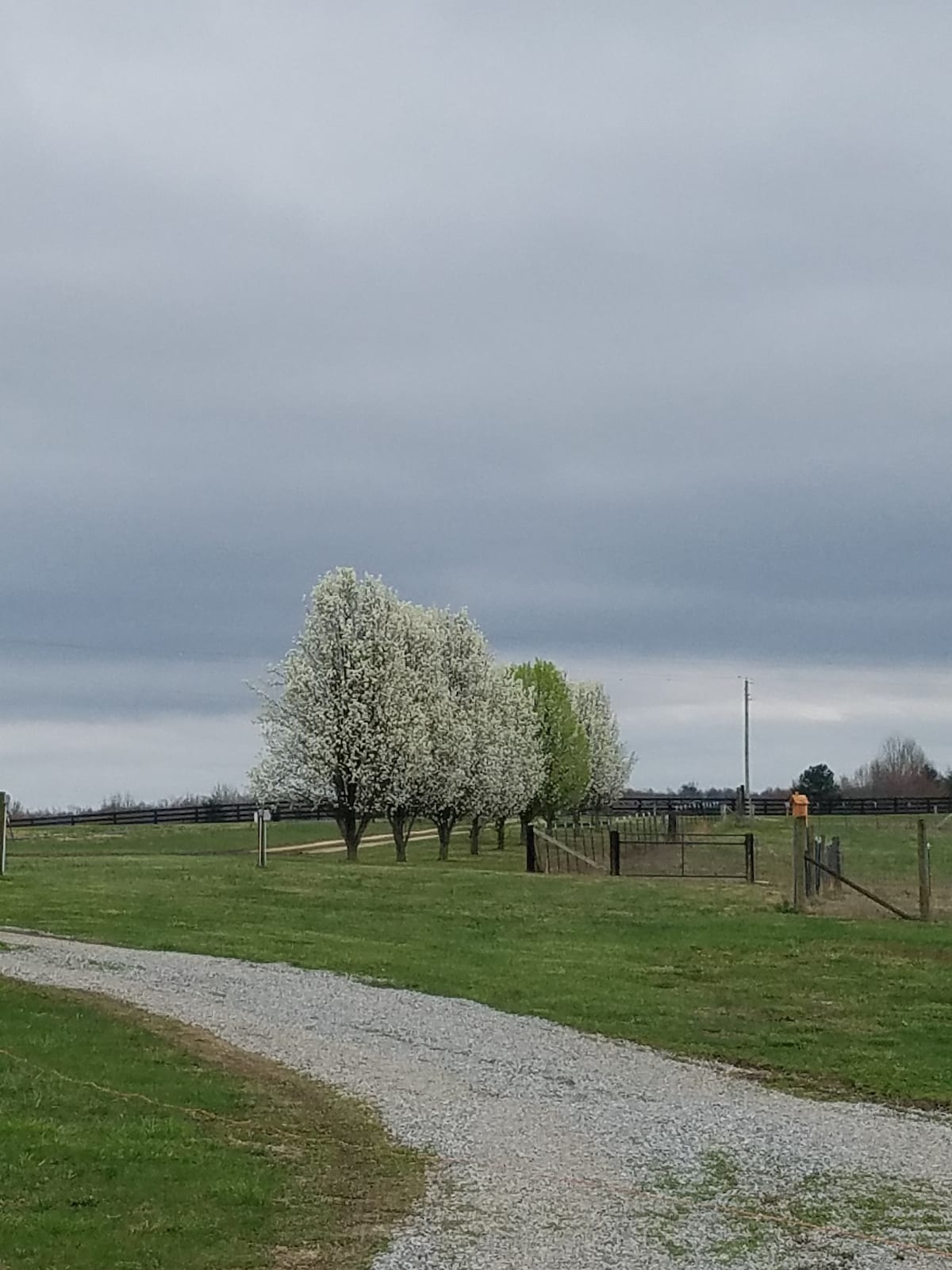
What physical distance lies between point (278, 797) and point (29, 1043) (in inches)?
1351

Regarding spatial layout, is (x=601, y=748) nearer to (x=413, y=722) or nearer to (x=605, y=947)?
(x=413, y=722)

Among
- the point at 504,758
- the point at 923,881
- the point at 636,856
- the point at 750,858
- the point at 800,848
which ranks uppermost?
the point at 504,758

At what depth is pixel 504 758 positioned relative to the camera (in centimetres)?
5744

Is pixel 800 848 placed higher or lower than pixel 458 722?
lower

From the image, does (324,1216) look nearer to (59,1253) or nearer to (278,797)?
(59,1253)

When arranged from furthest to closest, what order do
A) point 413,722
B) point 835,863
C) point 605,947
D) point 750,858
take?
1. point 413,722
2. point 750,858
3. point 835,863
4. point 605,947

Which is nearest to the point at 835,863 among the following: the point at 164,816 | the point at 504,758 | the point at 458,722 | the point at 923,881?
the point at 923,881

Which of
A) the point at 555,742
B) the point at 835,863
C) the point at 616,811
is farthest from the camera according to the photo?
the point at 616,811

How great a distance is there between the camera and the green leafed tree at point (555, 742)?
6825cm

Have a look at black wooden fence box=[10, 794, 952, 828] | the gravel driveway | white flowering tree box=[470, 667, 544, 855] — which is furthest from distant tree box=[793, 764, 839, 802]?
the gravel driveway

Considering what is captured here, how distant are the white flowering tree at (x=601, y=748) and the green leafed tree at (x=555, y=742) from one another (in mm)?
14251

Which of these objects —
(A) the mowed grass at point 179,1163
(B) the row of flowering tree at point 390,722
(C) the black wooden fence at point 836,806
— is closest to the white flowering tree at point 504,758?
(B) the row of flowering tree at point 390,722

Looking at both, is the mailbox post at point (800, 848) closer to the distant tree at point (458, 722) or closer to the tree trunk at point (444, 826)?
the distant tree at point (458, 722)

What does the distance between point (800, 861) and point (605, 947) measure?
548 cm
